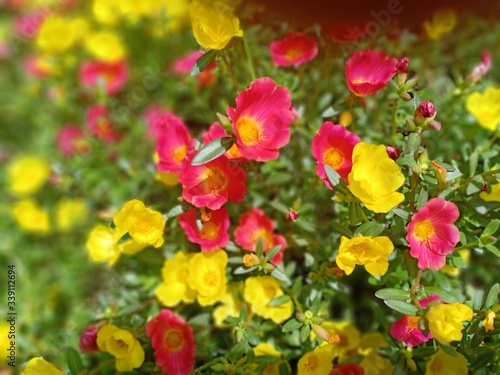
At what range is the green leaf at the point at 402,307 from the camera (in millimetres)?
1096

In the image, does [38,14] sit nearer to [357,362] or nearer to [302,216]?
[302,216]

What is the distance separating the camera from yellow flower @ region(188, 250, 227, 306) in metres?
1.27

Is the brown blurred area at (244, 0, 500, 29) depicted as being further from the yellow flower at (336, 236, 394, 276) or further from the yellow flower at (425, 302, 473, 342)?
the yellow flower at (425, 302, 473, 342)

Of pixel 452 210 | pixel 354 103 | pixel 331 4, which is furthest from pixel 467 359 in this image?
pixel 331 4

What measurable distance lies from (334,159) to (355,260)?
0.73ft

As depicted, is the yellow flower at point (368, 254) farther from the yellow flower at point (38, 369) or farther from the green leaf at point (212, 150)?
the yellow flower at point (38, 369)

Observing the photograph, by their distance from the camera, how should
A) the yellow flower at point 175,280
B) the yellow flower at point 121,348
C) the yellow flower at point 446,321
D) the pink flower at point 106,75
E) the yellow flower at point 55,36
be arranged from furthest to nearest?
the pink flower at point 106,75 → the yellow flower at point 55,36 → the yellow flower at point 175,280 → the yellow flower at point 121,348 → the yellow flower at point 446,321

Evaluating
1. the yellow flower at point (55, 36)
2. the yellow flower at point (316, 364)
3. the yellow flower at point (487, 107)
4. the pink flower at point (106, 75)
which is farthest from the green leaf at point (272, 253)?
the yellow flower at point (55, 36)

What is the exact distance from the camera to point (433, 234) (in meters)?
1.13

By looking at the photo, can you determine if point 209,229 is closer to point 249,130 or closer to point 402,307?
point 249,130

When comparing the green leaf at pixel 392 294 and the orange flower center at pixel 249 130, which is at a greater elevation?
the orange flower center at pixel 249 130

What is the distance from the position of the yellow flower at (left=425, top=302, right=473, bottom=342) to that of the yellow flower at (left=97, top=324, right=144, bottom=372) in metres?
0.64

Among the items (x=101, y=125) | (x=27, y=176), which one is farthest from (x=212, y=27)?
(x=27, y=176)

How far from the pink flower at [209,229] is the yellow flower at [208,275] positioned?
0.04 metres
